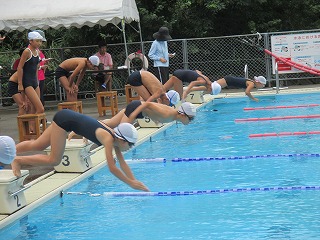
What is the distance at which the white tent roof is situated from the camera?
15883 millimetres

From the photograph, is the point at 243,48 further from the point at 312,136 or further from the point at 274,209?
the point at 274,209

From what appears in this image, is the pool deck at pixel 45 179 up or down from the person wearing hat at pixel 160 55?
down

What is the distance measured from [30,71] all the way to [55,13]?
159 inches

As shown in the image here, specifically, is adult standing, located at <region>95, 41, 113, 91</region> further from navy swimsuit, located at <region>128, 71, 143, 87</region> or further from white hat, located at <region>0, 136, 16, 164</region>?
white hat, located at <region>0, 136, 16, 164</region>

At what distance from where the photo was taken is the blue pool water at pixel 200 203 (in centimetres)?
706

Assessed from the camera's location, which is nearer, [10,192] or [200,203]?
[10,192]

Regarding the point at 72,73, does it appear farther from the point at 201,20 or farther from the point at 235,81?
the point at 201,20

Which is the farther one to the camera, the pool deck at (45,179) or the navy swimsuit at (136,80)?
the navy swimsuit at (136,80)

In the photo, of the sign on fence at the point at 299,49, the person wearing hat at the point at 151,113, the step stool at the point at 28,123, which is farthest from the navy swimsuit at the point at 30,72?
the sign on fence at the point at 299,49

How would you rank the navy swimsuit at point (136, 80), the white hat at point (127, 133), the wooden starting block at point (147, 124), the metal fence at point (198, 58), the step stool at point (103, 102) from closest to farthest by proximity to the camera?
the white hat at point (127, 133) < the navy swimsuit at point (136, 80) < the wooden starting block at point (147, 124) < the step stool at point (103, 102) < the metal fence at point (198, 58)

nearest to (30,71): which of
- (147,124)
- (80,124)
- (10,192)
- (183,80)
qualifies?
(147,124)

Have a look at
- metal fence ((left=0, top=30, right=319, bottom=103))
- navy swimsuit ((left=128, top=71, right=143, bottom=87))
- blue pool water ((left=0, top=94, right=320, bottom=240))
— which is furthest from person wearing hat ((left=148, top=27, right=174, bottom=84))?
blue pool water ((left=0, top=94, right=320, bottom=240))

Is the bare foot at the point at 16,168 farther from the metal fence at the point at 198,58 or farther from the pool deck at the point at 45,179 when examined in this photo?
the metal fence at the point at 198,58

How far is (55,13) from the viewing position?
53.3 feet
